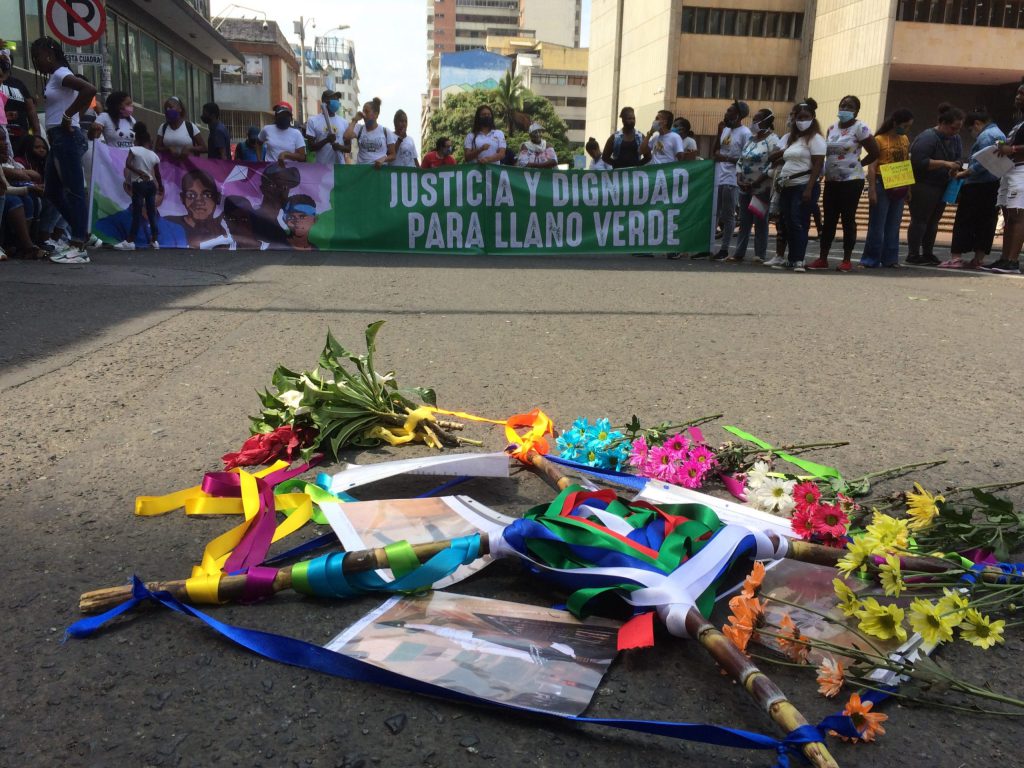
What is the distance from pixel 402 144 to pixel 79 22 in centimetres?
473

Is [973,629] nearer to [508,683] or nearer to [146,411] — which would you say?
[508,683]

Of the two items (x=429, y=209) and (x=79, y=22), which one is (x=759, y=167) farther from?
(x=79, y=22)

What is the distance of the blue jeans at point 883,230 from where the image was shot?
10383 mm

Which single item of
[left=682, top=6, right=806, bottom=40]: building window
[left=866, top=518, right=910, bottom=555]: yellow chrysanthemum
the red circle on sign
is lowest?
[left=866, top=518, right=910, bottom=555]: yellow chrysanthemum

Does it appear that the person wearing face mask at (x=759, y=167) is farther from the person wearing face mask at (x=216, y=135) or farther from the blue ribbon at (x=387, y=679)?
the blue ribbon at (x=387, y=679)

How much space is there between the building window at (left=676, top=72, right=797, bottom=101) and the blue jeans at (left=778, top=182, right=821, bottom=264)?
1724 inches

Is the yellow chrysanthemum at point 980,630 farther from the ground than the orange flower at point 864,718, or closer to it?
farther from the ground

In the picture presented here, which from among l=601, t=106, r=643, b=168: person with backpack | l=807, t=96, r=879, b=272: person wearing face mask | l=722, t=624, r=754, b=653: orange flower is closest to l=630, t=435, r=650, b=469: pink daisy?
l=722, t=624, r=754, b=653: orange flower

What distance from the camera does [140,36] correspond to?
84.8ft

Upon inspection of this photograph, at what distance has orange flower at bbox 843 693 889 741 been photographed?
1.46 metres

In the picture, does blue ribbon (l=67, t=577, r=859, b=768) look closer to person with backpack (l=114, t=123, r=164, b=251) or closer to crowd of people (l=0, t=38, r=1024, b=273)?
crowd of people (l=0, t=38, r=1024, b=273)

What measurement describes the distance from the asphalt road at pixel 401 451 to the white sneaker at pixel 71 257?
0.39 metres

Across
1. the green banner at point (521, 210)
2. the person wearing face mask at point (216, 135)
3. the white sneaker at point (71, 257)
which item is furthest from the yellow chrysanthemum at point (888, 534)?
the person wearing face mask at point (216, 135)

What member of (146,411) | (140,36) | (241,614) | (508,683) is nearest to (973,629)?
(508,683)
